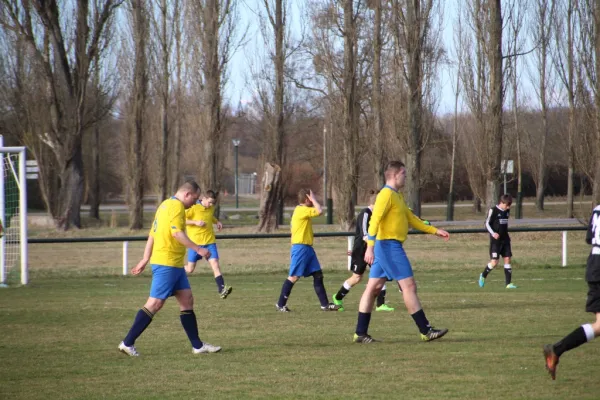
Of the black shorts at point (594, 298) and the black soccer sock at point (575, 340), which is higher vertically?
the black shorts at point (594, 298)

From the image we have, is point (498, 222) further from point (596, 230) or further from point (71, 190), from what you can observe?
point (71, 190)

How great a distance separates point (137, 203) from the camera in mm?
37844

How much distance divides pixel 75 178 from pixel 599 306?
32893 mm

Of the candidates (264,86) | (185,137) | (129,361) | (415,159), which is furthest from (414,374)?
(185,137)

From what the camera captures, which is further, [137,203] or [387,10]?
[137,203]

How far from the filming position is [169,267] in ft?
28.5

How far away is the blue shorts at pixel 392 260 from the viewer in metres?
9.16

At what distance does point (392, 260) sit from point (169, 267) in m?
2.60

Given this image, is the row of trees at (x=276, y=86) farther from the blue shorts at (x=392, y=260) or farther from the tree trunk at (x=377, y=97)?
the blue shorts at (x=392, y=260)

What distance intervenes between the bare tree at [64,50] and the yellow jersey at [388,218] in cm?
2703

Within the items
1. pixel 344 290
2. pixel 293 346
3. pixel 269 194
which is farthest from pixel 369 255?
pixel 269 194

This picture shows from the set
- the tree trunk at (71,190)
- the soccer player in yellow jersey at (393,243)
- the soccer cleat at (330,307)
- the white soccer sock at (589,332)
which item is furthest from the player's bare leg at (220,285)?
the tree trunk at (71,190)

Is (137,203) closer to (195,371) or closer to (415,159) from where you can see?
(415,159)

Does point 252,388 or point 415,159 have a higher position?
point 415,159
